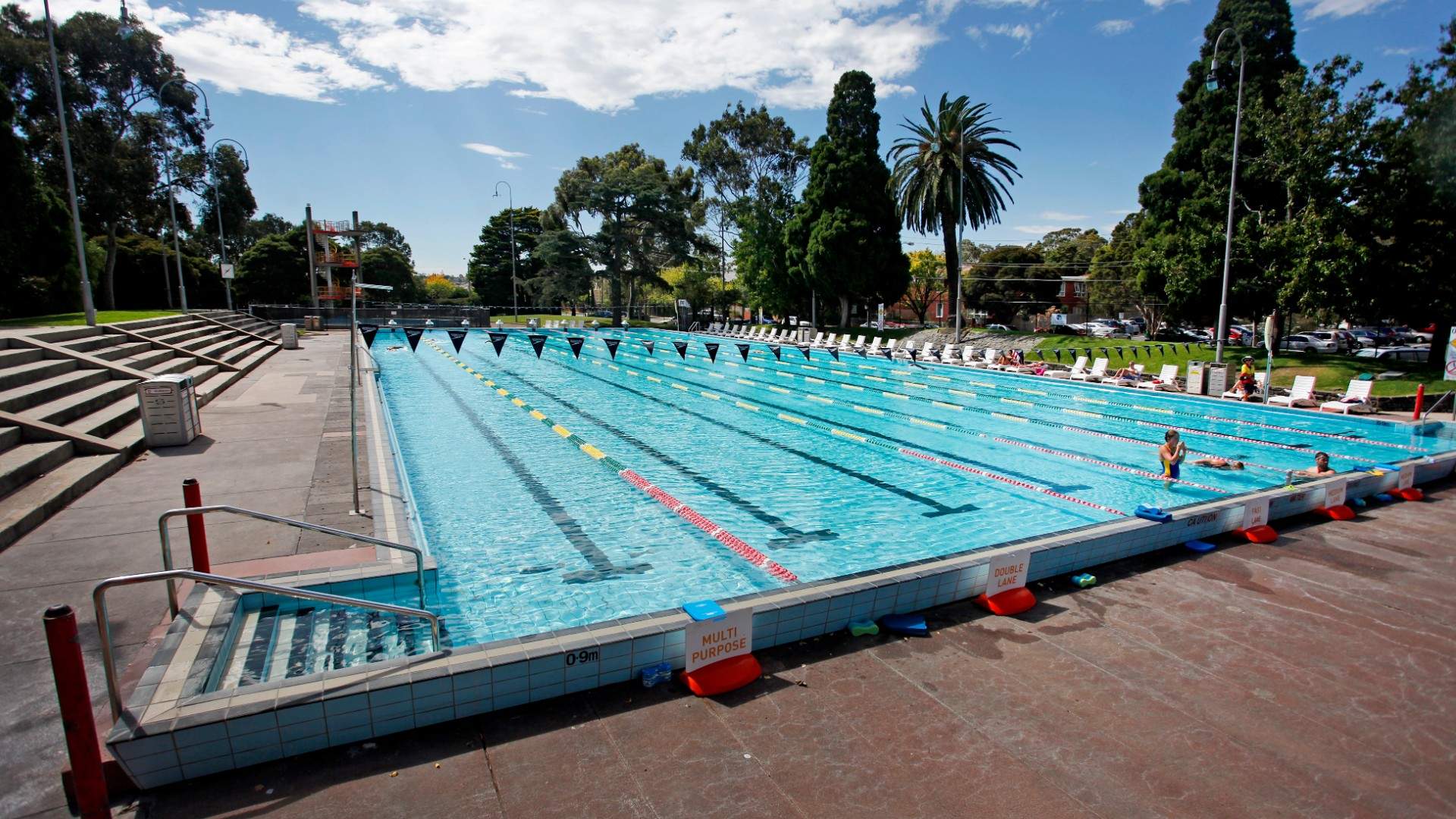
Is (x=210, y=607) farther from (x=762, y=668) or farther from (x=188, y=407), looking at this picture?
(x=188, y=407)

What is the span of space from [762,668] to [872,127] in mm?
36154

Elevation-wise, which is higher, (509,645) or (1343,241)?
(1343,241)

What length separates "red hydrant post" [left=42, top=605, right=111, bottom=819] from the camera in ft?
8.36

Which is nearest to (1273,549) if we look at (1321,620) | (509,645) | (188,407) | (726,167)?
(1321,620)

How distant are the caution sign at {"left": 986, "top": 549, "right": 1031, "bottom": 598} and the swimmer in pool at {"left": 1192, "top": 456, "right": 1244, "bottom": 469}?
22.6ft

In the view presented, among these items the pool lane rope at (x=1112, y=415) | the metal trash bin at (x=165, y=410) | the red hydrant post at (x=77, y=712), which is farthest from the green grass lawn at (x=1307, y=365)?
the metal trash bin at (x=165, y=410)

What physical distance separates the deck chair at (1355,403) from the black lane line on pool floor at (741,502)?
1267cm

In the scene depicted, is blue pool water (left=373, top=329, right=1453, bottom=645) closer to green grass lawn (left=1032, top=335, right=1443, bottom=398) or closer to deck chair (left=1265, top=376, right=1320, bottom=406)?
deck chair (left=1265, top=376, right=1320, bottom=406)

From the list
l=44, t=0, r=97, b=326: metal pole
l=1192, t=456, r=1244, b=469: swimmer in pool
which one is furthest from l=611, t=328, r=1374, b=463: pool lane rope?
l=44, t=0, r=97, b=326: metal pole

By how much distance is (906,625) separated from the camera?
15.1 feet

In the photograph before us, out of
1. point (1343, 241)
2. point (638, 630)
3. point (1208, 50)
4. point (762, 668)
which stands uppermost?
point (1208, 50)

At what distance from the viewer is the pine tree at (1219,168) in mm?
21031

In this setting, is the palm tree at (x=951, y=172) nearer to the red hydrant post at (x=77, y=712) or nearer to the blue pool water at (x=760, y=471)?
the blue pool water at (x=760, y=471)

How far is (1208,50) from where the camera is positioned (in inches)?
936
